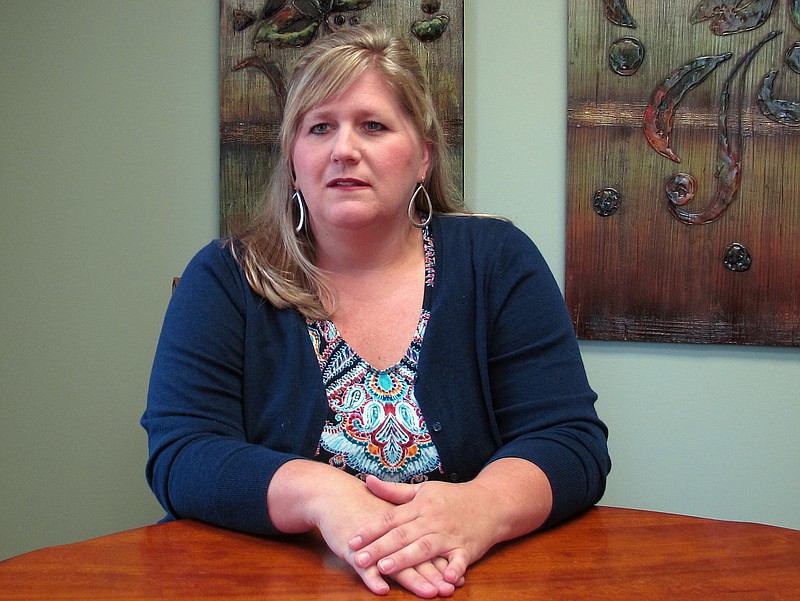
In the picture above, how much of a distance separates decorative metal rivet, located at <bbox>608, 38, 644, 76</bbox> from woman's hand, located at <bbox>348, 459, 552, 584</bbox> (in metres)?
1.35

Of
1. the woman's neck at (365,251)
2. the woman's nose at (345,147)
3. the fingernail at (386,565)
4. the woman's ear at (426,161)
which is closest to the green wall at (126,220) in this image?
the woman's ear at (426,161)

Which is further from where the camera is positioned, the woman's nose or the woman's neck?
the woman's neck

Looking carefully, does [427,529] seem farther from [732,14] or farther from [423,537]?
[732,14]

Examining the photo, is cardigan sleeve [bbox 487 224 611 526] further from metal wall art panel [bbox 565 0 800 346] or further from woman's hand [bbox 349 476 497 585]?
metal wall art panel [bbox 565 0 800 346]

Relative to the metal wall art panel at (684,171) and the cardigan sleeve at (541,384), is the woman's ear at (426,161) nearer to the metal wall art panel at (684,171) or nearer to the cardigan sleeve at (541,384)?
the cardigan sleeve at (541,384)

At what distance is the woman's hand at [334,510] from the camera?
1.00 m

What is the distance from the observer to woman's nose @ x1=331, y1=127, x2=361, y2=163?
4.86ft

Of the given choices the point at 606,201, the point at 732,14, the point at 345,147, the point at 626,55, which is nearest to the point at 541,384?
the point at 345,147

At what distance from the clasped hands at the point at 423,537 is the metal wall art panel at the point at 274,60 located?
1308 millimetres

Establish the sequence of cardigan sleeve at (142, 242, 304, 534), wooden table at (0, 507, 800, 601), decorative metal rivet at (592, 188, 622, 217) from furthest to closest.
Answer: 1. decorative metal rivet at (592, 188, 622, 217)
2. cardigan sleeve at (142, 242, 304, 534)
3. wooden table at (0, 507, 800, 601)

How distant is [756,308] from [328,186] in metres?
1.22

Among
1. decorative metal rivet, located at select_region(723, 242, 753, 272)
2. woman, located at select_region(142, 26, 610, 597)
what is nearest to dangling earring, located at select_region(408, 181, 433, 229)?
woman, located at select_region(142, 26, 610, 597)

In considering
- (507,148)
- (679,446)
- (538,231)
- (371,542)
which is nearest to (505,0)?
(507,148)

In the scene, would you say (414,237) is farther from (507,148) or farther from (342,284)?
(507,148)
